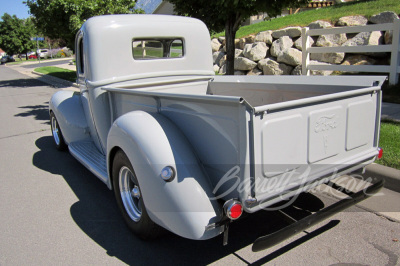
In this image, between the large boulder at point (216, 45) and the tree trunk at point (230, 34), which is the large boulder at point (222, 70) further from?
the tree trunk at point (230, 34)

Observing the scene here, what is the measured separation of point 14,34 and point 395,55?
6559 cm

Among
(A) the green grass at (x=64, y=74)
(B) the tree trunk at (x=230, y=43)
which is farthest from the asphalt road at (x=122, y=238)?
(A) the green grass at (x=64, y=74)

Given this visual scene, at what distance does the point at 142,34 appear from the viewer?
4.42 meters

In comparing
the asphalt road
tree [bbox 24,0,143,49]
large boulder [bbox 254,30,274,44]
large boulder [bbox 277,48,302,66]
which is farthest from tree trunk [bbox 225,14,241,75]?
tree [bbox 24,0,143,49]

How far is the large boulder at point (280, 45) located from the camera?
10938 mm

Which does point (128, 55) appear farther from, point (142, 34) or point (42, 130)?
point (42, 130)

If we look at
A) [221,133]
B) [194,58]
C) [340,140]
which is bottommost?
[340,140]

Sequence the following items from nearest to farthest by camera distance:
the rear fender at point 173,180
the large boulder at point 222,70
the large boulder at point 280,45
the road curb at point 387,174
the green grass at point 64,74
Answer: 1. the rear fender at point 173,180
2. the road curb at point 387,174
3. the large boulder at point 280,45
4. the large boulder at point 222,70
5. the green grass at point 64,74

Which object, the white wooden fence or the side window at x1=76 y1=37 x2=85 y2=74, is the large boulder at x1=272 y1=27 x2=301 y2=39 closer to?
the white wooden fence

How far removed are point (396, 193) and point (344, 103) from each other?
168 cm

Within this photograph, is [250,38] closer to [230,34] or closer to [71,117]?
[230,34]

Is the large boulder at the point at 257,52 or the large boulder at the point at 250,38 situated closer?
the large boulder at the point at 257,52

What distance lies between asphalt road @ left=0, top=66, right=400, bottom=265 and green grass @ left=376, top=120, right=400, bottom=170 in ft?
2.96

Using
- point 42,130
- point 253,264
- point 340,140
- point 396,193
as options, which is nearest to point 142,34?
point 340,140
